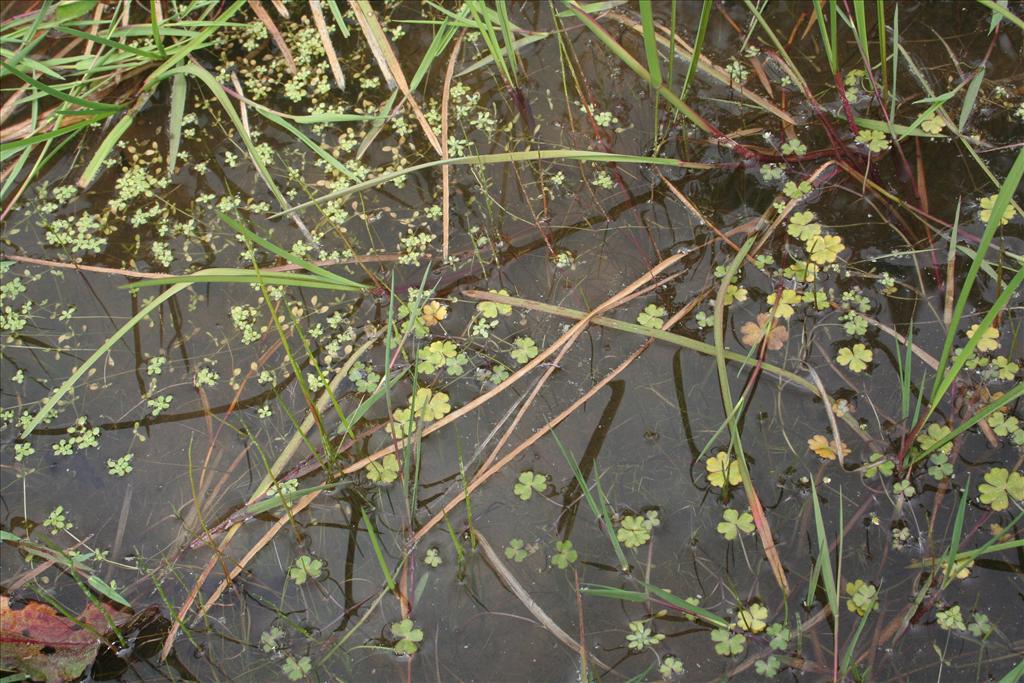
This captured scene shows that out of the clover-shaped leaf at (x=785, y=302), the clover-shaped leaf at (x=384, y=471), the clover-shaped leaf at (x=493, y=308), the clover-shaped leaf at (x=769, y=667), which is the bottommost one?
the clover-shaped leaf at (x=769, y=667)

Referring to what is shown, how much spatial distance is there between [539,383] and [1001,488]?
128cm

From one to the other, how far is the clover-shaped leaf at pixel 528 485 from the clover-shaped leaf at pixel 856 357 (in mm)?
941

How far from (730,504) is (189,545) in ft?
5.10

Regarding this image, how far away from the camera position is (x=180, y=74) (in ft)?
10.1

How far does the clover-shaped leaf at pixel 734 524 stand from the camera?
6.98 ft

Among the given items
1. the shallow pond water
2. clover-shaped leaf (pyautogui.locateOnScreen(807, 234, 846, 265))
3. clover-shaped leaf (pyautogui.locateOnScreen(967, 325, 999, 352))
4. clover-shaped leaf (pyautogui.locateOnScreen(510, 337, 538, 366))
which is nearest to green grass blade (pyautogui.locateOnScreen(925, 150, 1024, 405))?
the shallow pond water

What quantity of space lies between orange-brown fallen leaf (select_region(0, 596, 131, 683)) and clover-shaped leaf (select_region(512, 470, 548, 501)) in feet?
3.79

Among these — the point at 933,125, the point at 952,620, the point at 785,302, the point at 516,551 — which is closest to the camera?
the point at 952,620

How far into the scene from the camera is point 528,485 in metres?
2.27

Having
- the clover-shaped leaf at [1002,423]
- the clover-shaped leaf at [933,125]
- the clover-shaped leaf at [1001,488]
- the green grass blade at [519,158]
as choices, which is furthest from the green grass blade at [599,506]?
the clover-shaped leaf at [933,125]

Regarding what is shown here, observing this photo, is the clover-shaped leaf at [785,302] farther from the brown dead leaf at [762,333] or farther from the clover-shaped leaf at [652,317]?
the clover-shaped leaf at [652,317]

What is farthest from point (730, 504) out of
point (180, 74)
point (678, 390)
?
point (180, 74)

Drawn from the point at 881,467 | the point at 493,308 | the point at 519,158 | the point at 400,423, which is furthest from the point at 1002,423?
the point at 400,423

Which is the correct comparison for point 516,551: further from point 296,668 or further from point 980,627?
point 980,627
